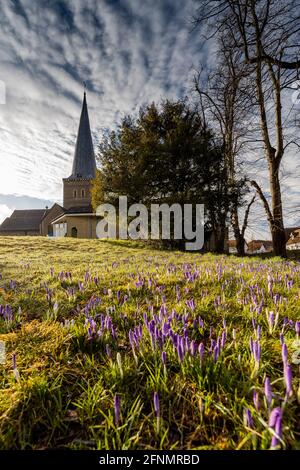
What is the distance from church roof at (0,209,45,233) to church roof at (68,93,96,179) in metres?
17.9

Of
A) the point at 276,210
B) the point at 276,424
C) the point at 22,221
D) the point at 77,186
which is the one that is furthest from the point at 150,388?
the point at 22,221

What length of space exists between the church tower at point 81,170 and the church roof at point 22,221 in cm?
1270

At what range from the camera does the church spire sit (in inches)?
2756

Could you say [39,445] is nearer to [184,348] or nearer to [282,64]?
[184,348]

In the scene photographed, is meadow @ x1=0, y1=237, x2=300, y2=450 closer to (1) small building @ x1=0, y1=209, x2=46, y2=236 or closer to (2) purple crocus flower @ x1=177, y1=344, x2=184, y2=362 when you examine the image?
(2) purple crocus flower @ x1=177, y1=344, x2=184, y2=362

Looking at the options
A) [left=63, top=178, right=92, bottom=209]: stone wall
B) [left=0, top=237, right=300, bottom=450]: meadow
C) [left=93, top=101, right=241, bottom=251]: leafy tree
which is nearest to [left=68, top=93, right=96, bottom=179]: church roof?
[left=63, top=178, right=92, bottom=209]: stone wall

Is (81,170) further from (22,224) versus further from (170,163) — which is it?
(170,163)

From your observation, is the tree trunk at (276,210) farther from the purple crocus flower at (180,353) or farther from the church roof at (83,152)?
the church roof at (83,152)

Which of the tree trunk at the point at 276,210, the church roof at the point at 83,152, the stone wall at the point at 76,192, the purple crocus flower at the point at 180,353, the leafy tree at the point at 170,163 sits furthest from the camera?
the church roof at the point at 83,152

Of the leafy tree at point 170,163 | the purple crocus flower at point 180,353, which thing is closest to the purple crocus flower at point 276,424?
the purple crocus flower at point 180,353

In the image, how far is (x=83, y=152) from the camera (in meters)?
70.6

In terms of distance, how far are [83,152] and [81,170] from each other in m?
4.93

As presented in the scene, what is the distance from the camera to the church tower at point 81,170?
68.8m

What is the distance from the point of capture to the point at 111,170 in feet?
67.5
